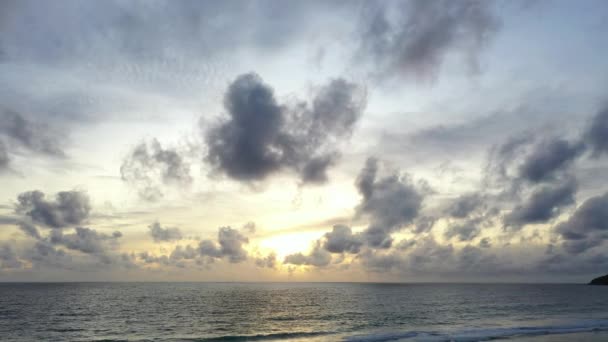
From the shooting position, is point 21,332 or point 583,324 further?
point 583,324

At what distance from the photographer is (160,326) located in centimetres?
6506

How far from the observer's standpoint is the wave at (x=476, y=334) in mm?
52125

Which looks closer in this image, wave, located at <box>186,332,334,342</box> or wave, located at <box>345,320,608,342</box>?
wave, located at <box>345,320,608,342</box>

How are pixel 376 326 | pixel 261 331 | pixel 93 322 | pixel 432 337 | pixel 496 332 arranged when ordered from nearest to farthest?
pixel 432 337 < pixel 496 332 < pixel 261 331 < pixel 376 326 < pixel 93 322

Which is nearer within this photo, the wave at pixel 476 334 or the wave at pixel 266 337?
the wave at pixel 476 334

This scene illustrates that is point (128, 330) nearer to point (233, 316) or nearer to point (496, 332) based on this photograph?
point (233, 316)

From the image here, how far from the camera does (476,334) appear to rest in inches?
2178

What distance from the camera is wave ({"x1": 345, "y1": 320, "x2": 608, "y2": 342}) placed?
52.1m

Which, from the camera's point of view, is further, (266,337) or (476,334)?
(266,337)

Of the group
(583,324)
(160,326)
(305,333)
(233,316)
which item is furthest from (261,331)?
(583,324)

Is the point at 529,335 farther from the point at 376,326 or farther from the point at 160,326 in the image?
the point at 160,326

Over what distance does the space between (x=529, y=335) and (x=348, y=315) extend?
119 ft

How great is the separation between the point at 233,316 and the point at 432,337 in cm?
4303

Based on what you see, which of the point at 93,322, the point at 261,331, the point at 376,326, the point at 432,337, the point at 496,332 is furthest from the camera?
the point at 93,322
